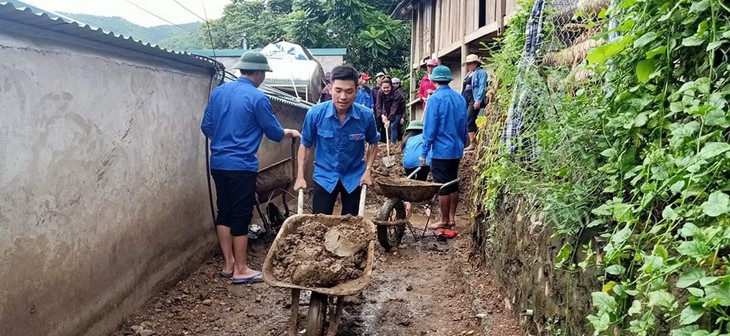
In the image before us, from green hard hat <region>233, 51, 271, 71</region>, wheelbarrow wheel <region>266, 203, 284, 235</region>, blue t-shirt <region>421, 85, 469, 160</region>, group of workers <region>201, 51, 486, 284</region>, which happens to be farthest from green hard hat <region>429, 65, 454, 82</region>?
wheelbarrow wheel <region>266, 203, 284, 235</region>

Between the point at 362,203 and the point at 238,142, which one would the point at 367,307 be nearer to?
the point at 362,203

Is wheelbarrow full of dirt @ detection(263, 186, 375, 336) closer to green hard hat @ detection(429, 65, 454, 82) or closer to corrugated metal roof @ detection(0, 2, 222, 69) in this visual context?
corrugated metal roof @ detection(0, 2, 222, 69)

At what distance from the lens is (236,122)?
4707mm

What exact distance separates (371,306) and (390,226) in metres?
1.47

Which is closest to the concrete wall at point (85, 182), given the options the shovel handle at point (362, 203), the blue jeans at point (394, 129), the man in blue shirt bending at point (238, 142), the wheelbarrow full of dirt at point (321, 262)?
the man in blue shirt bending at point (238, 142)

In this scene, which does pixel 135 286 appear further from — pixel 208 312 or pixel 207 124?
pixel 207 124

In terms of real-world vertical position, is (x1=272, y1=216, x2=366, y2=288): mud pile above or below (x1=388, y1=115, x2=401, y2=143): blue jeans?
below

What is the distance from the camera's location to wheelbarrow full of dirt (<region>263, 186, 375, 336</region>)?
3.34 m

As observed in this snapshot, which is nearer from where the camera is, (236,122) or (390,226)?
(236,122)

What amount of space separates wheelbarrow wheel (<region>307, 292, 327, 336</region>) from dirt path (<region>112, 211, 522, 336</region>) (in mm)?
654

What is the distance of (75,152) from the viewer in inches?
133

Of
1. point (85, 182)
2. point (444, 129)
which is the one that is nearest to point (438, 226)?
point (444, 129)

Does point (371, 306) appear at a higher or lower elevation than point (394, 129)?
lower

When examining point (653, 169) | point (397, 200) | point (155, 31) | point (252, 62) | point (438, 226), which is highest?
point (155, 31)
